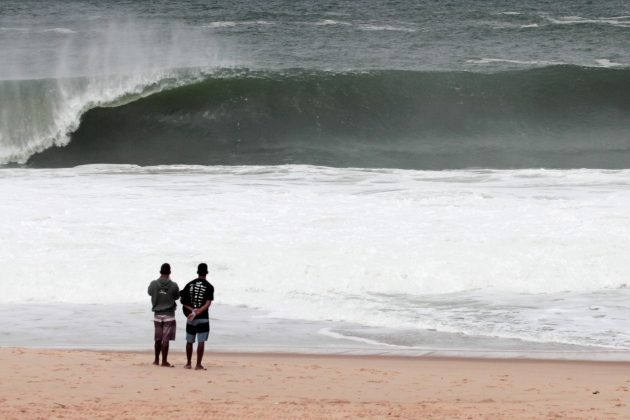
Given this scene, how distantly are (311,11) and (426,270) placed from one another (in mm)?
26190

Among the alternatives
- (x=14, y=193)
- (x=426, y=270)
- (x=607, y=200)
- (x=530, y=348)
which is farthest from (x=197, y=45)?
(x=530, y=348)

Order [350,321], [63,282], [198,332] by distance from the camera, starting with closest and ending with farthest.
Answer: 1. [198,332]
2. [350,321]
3. [63,282]

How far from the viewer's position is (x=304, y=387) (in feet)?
24.9

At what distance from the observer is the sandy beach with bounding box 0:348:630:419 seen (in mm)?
6742

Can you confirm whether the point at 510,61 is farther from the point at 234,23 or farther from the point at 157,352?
the point at 157,352

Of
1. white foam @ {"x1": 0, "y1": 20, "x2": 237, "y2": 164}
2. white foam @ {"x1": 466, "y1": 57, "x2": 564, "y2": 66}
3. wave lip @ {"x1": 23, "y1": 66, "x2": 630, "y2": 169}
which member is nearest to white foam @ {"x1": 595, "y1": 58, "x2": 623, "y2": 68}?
wave lip @ {"x1": 23, "y1": 66, "x2": 630, "y2": 169}

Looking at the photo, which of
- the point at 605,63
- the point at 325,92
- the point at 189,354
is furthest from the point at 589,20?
the point at 189,354

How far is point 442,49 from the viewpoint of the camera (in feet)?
102

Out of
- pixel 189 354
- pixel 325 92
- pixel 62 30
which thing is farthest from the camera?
pixel 62 30

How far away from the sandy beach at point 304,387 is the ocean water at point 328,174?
2.41 ft

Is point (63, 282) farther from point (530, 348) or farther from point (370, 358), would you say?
point (530, 348)

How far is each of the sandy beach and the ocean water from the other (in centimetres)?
73

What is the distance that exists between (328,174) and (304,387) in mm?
10847

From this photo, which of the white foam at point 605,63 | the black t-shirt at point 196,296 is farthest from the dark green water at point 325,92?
the black t-shirt at point 196,296
